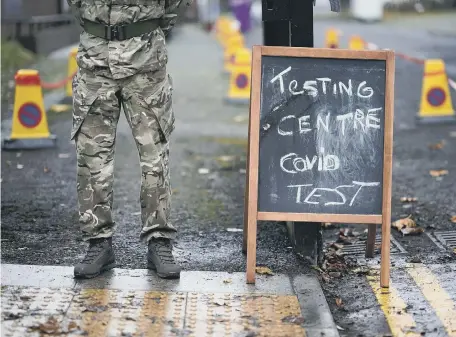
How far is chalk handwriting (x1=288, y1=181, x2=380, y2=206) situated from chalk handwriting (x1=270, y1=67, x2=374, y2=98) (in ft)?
1.67

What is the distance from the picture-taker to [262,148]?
536cm

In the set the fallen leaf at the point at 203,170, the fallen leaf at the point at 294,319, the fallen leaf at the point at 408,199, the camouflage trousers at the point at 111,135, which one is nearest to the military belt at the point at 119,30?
the camouflage trousers at the point at 111,135

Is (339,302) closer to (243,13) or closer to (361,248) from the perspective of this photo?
(361,248)

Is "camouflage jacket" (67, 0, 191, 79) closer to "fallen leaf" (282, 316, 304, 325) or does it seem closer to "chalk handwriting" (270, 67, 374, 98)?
"chalk handwriting" (270, 67, 374, 98)

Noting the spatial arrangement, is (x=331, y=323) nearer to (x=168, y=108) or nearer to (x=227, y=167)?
(x=168, y=108)

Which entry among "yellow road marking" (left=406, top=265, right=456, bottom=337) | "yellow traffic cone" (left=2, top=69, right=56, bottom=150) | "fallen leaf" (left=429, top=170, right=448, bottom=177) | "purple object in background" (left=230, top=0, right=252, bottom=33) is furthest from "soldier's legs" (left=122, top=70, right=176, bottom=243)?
"purple object in background" (left=230, top=0, right=252, bottom=33)

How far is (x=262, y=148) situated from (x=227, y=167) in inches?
153

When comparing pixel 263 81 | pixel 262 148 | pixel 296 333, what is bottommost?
pixel 296 333

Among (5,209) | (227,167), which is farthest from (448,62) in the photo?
(5,209)

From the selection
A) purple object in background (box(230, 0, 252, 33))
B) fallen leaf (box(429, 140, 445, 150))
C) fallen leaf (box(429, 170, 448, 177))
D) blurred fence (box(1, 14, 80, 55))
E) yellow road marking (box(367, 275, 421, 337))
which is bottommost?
yellow road marking (box(367, 275, 421, 337))

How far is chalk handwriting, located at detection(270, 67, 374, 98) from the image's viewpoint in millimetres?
5320

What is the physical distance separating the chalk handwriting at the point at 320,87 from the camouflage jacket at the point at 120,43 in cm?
70

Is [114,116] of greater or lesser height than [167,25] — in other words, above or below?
below

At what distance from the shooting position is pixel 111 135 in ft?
17.5
